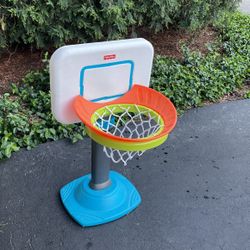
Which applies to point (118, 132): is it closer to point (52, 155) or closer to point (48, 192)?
point (52, 155)

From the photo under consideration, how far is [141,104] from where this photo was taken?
2104 mm

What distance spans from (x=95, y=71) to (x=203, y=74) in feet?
7.35

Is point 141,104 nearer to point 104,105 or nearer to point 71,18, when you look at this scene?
point 104,105

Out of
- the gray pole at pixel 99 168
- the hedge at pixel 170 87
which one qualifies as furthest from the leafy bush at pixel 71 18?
the gray pole at pixel 99 168

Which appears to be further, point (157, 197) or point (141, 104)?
point (157, 197)

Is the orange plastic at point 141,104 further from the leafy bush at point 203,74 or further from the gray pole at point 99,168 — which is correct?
the leafy bush at point 203,74

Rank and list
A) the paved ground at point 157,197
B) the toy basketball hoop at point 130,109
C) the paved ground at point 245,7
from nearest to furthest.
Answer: the toy basketball hoop at point 130,109 < the paved ground at point 157,197 < the paved ground at point 245,7

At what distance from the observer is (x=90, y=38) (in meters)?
3.61

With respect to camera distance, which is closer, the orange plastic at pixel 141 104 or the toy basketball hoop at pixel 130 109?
the toy basketball hoop at pixel 130 109

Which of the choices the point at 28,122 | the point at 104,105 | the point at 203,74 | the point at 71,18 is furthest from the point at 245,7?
the point at 104,105

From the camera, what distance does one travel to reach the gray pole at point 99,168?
7.11 feet

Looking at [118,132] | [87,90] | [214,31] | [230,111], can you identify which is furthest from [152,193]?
[214,31]

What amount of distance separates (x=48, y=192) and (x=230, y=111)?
6.87 ft

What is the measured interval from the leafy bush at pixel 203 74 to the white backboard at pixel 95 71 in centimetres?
148
